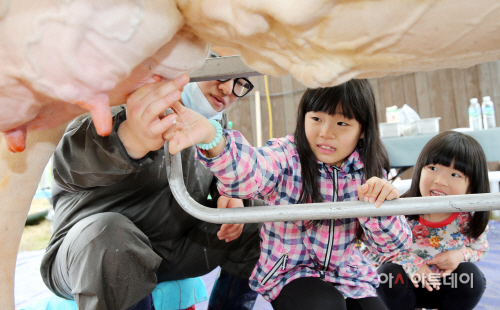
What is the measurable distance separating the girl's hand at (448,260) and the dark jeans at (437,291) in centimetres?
3

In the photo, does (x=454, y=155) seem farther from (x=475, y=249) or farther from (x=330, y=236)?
(x=330, y=236)

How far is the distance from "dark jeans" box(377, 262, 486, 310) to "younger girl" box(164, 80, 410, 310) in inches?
9.2

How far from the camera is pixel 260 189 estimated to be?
0.86 meters

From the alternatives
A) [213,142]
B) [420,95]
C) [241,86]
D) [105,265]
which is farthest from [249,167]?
[420,95]

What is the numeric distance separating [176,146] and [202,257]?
0.63 m

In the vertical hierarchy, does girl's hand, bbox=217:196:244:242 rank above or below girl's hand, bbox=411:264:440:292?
above

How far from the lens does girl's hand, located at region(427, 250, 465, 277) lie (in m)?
1.17

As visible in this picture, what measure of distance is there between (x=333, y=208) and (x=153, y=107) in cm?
30

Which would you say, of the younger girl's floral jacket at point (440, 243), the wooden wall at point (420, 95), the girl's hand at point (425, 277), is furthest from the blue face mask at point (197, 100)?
the wooden wall at point (420, 95)

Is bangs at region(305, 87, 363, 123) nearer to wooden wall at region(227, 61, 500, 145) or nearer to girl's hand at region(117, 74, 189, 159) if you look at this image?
girl's hand at region(117, 74, 189, 159)

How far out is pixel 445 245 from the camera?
4.00ft

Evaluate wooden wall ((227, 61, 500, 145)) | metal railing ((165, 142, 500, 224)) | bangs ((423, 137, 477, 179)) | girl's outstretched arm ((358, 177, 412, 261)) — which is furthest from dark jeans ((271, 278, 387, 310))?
wooden wall ((227, 61, 500, 145))

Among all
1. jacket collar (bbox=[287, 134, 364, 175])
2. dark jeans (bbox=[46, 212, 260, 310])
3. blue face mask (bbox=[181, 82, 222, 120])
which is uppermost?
blue face mask (bbox=[181, 82, 222, 120])

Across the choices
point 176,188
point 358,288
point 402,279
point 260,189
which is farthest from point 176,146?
point 402,279
